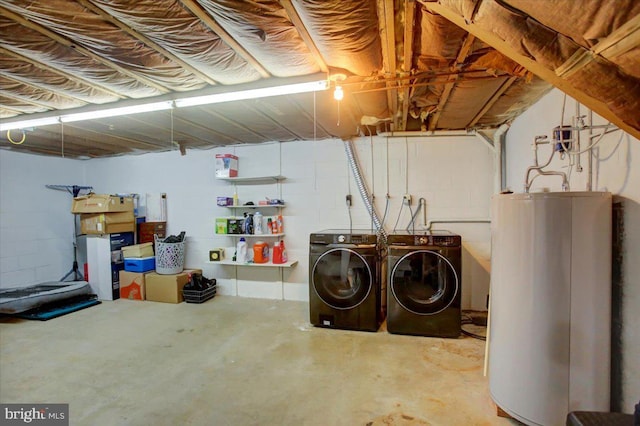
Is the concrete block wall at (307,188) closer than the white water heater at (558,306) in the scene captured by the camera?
No

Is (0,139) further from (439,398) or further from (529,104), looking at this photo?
(529,104)

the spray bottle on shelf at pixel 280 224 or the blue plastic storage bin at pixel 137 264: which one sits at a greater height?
the spray bottle on shelf at pixel 280 224

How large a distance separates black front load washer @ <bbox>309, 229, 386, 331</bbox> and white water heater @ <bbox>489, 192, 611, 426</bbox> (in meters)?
1.41

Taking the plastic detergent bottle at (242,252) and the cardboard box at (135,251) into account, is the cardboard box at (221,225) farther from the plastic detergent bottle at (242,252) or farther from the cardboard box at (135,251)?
the cardboard box at (135,251)

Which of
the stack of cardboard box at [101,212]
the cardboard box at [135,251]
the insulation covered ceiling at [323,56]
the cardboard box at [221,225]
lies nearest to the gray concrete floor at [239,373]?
the cardboard box at [135,251]

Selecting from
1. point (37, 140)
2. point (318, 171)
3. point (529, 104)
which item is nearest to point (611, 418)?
point (529, 104)

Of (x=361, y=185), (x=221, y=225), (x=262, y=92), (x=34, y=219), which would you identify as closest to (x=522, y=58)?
(x=262, y=92)

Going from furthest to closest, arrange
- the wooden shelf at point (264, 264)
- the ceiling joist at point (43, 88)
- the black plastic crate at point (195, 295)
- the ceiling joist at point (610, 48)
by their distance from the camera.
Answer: the black plastic crate at point (195, 295), the wooden shelf at point (264, 264), the ceiling joist at point (43, 88), the ceiling joist at point (610, 48)

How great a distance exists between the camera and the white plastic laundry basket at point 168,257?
13.7ft

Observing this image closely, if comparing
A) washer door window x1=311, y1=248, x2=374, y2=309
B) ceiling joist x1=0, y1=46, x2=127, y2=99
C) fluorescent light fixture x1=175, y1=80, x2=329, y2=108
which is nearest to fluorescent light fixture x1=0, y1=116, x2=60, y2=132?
ceiling joist x1=0, y1=46, x2=127, y2=99

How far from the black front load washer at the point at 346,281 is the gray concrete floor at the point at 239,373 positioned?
149 mm

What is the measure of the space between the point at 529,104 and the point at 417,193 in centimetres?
146

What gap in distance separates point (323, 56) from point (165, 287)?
3.69 m

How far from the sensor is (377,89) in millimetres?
2371
